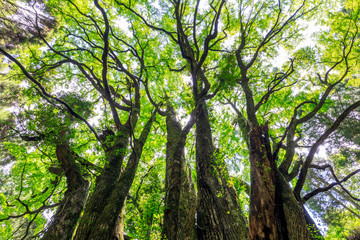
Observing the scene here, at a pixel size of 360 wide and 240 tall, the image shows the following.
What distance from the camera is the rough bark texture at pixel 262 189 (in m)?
2.71

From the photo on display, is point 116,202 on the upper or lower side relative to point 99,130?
lower

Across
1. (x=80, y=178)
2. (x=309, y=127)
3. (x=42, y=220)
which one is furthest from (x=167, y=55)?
(x=309, y=127)

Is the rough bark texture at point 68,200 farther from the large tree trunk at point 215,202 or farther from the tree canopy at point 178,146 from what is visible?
the large tree trunk at point 215,202

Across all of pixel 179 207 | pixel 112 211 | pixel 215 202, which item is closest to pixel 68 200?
pixel 112 211

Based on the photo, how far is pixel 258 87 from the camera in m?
9.01

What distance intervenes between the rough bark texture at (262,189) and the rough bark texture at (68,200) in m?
3.59

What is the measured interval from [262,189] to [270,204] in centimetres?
28

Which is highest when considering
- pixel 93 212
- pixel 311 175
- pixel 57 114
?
pixel 311 175

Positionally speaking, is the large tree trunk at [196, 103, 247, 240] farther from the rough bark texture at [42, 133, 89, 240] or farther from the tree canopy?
the rough bark texture at [42, 133, 89, 240]

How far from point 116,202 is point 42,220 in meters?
6.71

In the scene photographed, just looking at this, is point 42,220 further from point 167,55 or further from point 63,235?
point 167,55

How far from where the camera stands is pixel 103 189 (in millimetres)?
4309

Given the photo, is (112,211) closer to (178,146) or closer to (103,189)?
(103,189)

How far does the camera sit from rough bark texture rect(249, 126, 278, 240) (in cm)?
271
